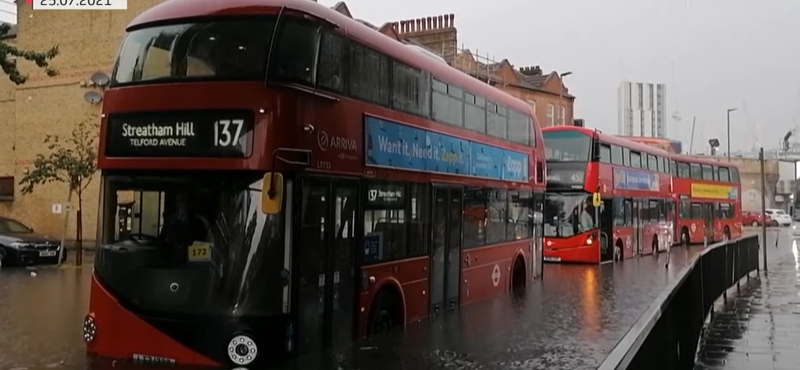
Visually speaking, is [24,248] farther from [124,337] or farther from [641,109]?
[641,109]

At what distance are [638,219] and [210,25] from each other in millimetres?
23929

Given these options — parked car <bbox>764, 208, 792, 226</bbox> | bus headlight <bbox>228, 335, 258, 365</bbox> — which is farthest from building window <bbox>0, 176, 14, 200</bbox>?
parked car <bbox>764, 208, 792, 226</bbox>

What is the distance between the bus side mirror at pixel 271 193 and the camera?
25.3 ft

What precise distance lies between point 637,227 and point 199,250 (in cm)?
2410

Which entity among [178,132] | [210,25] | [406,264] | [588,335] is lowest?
[588,335]

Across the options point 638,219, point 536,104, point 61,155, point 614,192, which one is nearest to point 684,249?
point 638,219

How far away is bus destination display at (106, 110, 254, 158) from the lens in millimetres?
7953

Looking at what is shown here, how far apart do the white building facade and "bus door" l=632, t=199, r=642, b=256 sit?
64220 mm

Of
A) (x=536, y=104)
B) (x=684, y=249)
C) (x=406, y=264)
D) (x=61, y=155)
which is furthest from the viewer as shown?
(x=536, y=104)

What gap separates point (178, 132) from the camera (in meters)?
8.09

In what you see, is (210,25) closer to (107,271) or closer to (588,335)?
(107,271)

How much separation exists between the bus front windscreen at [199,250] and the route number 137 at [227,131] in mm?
336

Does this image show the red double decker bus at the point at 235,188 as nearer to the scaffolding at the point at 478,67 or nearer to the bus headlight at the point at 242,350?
the bus headlight at the point at 242,350

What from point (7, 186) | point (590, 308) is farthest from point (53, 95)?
point (590, 308)
